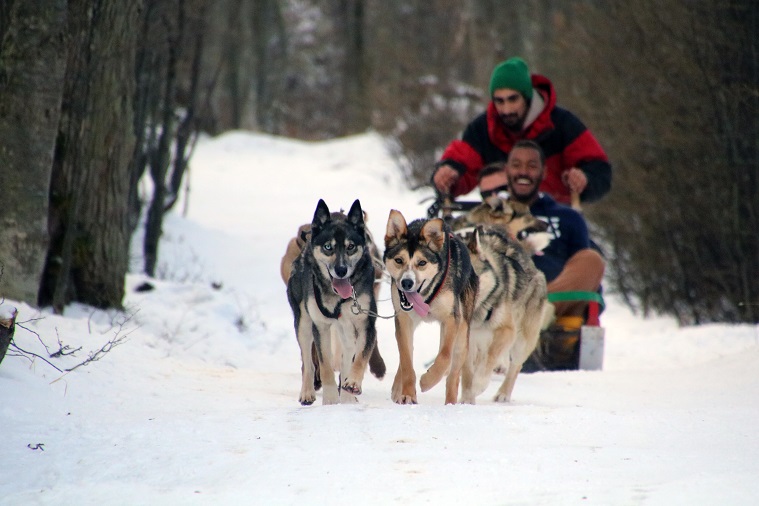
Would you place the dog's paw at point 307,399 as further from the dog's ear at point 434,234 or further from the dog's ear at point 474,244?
the dog's ear at point 474,244

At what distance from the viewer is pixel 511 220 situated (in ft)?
26.9

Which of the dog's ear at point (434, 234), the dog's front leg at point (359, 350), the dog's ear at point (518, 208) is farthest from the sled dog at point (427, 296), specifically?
the dog's ear at point (518, 208)

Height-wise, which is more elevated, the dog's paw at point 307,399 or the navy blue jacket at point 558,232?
the navy blue jacket at point 558,232

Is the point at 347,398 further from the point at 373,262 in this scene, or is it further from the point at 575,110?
the point at 575,110

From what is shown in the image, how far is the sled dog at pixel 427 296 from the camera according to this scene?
19.5ft

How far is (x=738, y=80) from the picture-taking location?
10.9 metres

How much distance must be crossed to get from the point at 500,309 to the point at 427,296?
3.29 ft

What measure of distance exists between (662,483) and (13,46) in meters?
4.95

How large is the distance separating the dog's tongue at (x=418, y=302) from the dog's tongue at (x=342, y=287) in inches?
12.5

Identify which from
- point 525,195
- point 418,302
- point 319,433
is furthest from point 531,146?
point 319,433

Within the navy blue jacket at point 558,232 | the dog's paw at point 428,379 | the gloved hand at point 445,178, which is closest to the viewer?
the dog's paw at point 428,379

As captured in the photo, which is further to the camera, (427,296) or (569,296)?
(569,296)

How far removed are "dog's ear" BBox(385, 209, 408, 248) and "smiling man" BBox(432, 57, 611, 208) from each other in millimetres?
3071

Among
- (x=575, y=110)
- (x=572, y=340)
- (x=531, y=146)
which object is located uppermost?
(x=575, y=110)
